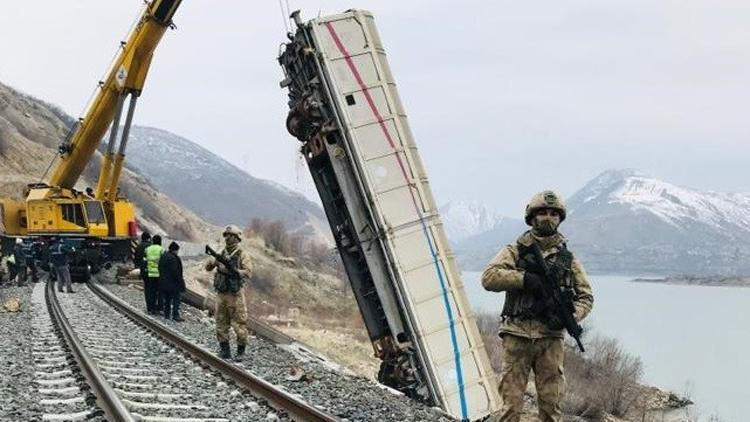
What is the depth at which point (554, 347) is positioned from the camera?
16.5ft

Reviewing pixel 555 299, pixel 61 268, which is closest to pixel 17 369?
pixel 555 299

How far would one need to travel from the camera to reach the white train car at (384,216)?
10.3m

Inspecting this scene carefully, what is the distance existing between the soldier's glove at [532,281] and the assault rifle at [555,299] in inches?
1.7

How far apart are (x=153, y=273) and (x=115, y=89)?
8.08m

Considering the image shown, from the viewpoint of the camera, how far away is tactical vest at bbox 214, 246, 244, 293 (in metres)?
9.66

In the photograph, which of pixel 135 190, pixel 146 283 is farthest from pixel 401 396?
pixel 135 190

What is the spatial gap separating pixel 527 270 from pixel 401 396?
16.5 feet

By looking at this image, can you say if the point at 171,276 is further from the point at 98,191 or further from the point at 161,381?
the point at 98,191

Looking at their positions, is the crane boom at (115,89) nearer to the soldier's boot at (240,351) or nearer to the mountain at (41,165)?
the soldier's boot at (240,351)

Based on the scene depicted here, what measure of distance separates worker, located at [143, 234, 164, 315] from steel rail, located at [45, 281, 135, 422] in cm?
222

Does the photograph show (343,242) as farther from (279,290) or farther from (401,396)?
(279,290)

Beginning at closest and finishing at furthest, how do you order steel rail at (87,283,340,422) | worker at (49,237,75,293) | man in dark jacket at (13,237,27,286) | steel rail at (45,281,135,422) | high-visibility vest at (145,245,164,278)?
steel rail at (45,281,135,422) → steel rail at (87,283,340,422) → high-visibility vest at (145,245,164,278) → worker at (49,237,75,293) → man in dark jacket at (13,237,27,286)

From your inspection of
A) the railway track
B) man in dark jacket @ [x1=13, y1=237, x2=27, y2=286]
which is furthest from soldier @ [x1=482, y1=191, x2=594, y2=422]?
man in dark jacket @ [x1=13, y1=237, x2=27, y2=286]

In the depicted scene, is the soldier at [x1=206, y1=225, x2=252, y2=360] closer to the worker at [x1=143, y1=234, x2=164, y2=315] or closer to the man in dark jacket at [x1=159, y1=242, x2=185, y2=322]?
the man in dark jacket at [x1=159, y1=242, x2=185, y2=322]
